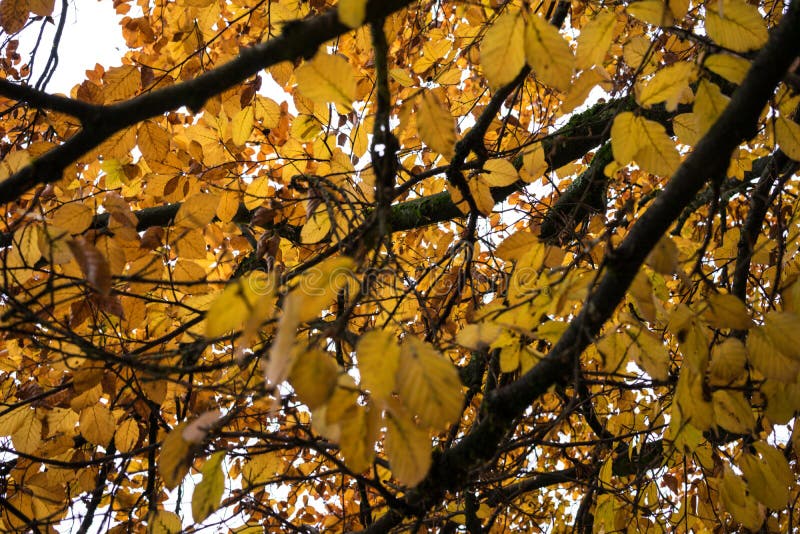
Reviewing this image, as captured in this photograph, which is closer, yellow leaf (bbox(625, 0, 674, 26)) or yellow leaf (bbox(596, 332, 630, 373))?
yellow leaf (bbox(625, 0, 674, 26))

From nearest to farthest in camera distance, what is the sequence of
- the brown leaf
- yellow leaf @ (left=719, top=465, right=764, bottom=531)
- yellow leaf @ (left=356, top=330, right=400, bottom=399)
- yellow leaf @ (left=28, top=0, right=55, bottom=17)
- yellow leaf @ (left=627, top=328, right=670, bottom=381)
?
1. yellow leaf @ (left=356, top=330, right=400, bottom=399)
2. the brown leaf
3. yellow leaf @ (left=627, top=328, right=670, bottom=381)
4. yellow leaf @ (left=719, top=465, right=764, bottom=531)
5. yellow leaf @ (left=28, top=0, right=55, bottom=17)

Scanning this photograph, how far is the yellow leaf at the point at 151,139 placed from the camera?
1.93 meters

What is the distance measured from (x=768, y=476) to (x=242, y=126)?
1879 mm

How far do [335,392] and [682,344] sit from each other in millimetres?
787

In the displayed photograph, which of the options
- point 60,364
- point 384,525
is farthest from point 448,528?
point 60,364

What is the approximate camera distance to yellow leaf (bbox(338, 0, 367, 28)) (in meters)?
0.82

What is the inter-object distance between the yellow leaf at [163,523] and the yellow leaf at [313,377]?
35.4 inches

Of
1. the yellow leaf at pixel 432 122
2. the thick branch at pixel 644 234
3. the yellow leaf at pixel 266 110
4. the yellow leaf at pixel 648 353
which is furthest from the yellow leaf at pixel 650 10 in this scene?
the yellow leaf at pixel 266 110

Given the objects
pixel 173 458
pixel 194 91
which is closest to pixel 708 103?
pixel 194 91

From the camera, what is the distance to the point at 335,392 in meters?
0.88

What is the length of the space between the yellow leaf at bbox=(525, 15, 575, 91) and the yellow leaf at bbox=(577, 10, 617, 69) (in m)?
0.19

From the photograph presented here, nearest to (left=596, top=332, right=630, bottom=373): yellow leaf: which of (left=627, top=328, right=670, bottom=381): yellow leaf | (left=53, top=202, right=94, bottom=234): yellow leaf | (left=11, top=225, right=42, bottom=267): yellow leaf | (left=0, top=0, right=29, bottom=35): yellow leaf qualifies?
(left=627, top=328, right=670, bottom=381): yellow leaf

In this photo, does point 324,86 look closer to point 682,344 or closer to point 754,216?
point 682,344

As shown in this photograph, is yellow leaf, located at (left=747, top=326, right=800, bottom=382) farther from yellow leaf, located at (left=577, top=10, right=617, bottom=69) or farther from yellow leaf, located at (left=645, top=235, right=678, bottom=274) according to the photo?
yellow leaf, located at (left=577, top=10, right=617, bottom=69)
